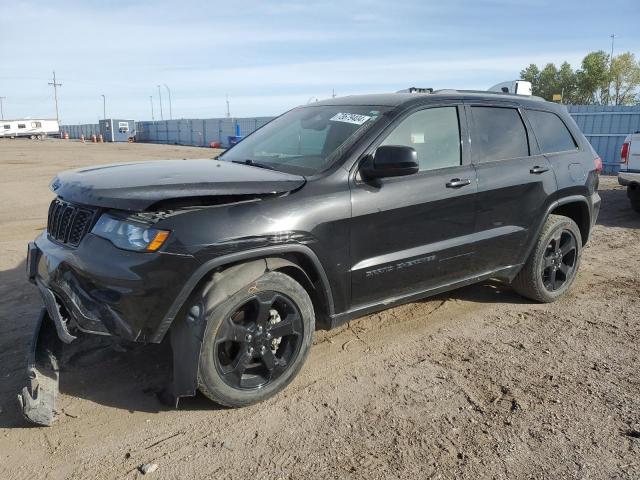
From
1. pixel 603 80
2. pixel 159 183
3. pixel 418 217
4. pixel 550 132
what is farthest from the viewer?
pixel 603 80

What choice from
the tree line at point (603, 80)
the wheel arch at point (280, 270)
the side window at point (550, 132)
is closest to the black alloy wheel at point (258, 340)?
the wheel arch at point (280, 270)

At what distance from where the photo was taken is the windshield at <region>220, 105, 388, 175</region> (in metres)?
3.61

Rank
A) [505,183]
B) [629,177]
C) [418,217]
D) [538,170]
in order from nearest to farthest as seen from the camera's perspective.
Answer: [418,217] → [505,183] → [538,170] → [629,177]

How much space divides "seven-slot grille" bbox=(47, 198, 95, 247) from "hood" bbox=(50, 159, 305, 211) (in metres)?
0.07

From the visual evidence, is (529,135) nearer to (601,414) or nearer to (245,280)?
(601,414)

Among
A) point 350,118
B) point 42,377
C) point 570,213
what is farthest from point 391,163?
point 570,213

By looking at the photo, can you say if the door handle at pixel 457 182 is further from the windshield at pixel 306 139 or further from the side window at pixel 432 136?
the windshield at pixel 306 139

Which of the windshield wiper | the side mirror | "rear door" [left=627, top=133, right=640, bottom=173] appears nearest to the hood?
the windshield wiper

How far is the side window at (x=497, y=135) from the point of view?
4.21 meters

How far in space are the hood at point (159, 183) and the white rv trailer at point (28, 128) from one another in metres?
79.1

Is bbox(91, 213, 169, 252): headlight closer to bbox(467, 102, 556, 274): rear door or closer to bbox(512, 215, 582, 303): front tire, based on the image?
bbox(467, 102, 556, 274): rear door

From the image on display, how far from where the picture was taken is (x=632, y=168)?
927 centimetres

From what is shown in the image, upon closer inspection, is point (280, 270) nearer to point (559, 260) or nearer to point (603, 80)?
point (559, 260)

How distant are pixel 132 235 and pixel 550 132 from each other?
3887mm
